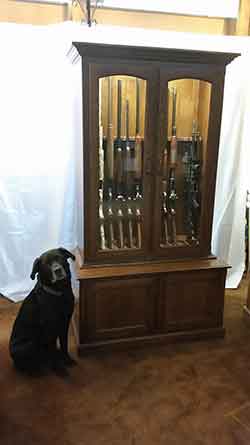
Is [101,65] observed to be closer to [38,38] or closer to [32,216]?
[38,38]

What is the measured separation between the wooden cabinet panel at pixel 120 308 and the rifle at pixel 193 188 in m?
0.45

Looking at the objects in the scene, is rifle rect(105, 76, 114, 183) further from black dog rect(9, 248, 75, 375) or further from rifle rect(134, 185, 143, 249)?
black dog rect(9, 248, 75, 375)

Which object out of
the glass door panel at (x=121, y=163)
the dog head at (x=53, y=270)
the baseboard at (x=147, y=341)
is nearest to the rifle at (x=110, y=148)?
the glass door panel at (x=121, y=163)

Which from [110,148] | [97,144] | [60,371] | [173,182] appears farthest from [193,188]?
[60,371]

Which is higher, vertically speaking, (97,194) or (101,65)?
(101,65)

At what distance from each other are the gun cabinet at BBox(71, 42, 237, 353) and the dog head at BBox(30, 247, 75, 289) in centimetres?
20

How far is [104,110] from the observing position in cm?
243

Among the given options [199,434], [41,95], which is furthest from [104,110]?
[199,434]

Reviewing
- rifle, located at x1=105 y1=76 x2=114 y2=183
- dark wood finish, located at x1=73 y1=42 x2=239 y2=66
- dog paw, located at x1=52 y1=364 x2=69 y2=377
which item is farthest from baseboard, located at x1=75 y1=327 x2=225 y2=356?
dark wood finish, located at x1=73 y1=42 x2=239 y2=66

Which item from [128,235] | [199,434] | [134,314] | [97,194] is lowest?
[199,434]

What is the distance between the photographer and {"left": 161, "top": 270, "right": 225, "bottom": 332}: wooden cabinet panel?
102 inches

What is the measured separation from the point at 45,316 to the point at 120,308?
0.52 m

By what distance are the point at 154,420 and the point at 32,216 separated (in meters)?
1.74

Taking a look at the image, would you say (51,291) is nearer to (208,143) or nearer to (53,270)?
(53,270)
